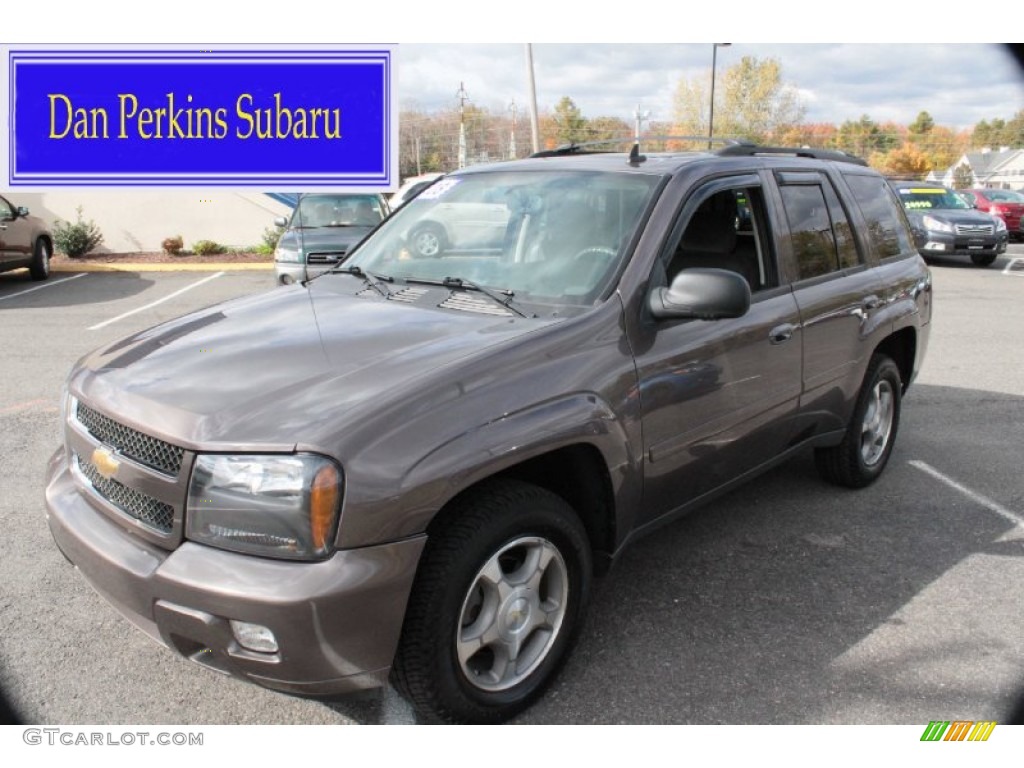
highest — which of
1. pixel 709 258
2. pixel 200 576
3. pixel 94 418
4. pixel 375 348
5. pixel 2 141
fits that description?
pixel 2 141

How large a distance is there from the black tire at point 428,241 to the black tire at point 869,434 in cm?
241

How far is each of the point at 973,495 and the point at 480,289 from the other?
3233mm

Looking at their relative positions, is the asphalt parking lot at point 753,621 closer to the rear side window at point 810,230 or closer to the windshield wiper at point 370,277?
the rear side window at point 810,230

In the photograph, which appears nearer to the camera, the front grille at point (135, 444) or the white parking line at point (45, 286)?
the front grille at point (135, 444)

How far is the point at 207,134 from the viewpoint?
48.6 ft

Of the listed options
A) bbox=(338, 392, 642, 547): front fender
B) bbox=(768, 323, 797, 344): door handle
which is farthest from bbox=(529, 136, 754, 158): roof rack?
bbox=(338, 392, 642, 547): front fender

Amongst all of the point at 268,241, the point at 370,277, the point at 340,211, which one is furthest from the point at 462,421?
the point at 268,241

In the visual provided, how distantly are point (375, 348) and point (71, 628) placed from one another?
5.54 ft

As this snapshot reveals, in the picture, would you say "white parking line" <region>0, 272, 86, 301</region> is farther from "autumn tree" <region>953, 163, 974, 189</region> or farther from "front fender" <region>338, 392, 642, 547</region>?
"autumn tree" <region>953, 163, 974, 189</region>

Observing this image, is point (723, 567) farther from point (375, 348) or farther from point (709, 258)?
point (375, 348)

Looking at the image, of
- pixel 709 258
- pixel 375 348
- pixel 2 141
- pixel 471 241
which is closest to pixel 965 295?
pixel 709 258

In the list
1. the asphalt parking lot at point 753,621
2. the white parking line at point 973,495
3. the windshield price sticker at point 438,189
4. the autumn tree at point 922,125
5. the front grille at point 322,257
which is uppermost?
the autumn tree at point 922,125

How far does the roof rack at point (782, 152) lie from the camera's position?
4.09 m

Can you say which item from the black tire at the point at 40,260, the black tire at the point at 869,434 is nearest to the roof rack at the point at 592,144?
the black tire at the point at 869,434
